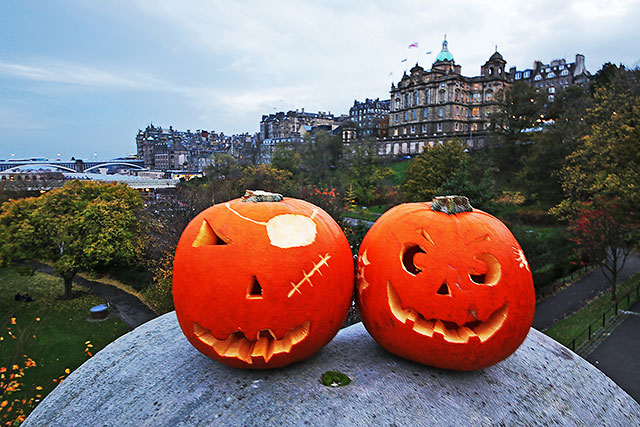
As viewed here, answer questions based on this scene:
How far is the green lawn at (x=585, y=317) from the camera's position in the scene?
15.0 m

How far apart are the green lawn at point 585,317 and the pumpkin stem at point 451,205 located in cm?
1131

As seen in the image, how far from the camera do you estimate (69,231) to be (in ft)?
73.8

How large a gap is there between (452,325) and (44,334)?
66.0ft

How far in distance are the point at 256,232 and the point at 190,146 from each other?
6757 inches

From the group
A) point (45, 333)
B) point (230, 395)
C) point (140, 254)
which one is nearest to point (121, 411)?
point (230, 395)

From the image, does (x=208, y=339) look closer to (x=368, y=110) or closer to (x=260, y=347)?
(x=260, y=347)

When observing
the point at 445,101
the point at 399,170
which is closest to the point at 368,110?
the point at 445,101

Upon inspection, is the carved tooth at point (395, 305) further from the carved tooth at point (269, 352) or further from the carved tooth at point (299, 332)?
the carved tooth at point (269, 352)

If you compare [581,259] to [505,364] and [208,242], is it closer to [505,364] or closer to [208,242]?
[505,364]

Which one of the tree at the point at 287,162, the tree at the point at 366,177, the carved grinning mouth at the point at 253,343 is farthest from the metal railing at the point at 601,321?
the tree at the point at 287,162

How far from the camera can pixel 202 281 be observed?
18.4ft

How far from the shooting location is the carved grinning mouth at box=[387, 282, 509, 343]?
5680mm

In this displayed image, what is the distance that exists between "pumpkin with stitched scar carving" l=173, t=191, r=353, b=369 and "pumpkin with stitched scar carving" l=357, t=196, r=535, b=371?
82 cm

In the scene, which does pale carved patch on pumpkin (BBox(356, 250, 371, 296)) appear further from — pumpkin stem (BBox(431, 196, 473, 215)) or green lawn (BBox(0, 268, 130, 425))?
green lawn (BBox(0, 268, 130, 425))
